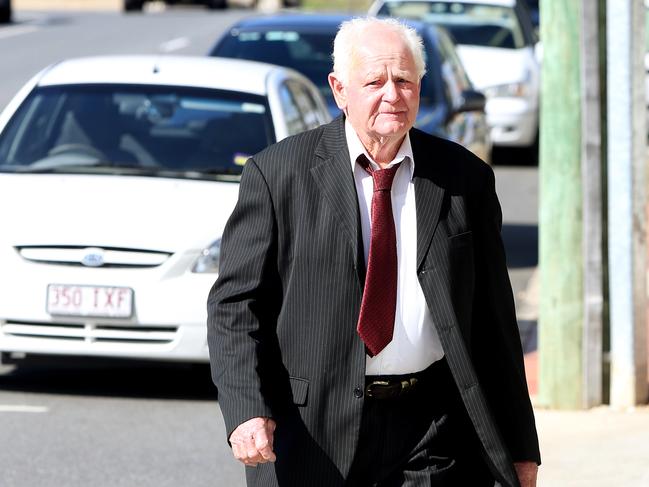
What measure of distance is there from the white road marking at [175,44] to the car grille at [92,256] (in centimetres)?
2444

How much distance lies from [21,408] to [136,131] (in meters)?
1.86

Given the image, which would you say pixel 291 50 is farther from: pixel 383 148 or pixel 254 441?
pixel 254 441

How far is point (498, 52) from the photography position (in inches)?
681

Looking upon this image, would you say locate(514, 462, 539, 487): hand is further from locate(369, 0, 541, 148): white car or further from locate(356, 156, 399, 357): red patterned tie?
locate(369, 0, 541, 148): white car

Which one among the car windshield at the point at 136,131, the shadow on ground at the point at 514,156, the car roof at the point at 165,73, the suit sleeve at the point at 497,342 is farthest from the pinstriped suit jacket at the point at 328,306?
the shadow on ground at the point at 514,156

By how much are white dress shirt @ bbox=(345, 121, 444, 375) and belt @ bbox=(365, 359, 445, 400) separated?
14 mm

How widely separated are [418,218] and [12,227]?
162 inches

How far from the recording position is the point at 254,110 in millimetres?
8648

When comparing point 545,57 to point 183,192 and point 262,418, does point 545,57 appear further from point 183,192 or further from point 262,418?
point 262,418

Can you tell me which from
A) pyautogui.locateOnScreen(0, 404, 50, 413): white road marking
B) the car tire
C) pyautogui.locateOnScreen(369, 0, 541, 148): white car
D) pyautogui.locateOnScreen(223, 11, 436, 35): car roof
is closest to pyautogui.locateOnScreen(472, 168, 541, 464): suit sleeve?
pyautogui.locateOnScreen(0, 404, 50, 413): white road marking

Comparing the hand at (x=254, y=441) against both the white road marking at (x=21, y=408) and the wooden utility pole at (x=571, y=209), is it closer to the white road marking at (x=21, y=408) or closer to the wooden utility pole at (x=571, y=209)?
the wooden utility pole at (x=571, y=209)

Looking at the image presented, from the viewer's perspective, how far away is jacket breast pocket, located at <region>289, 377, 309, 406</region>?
363 cm

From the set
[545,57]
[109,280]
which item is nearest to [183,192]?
[109,280]

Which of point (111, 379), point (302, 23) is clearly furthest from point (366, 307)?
point (302, 23)
